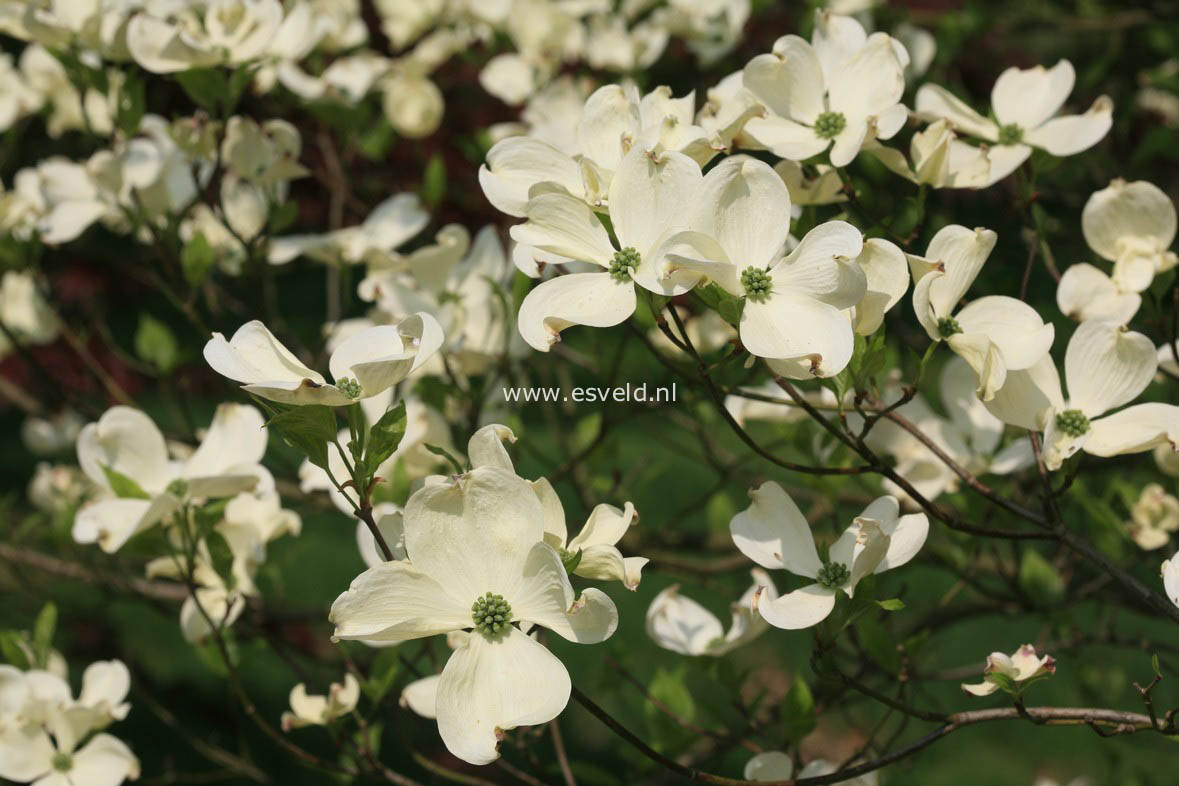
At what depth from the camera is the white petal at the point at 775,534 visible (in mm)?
804

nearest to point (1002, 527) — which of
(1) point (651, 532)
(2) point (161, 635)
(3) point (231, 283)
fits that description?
(1) point (651, 532)

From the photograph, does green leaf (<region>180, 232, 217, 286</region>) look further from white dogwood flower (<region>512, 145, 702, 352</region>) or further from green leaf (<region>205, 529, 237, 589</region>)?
white dogwood flower (<region>512, 145, 702, 352</region>)

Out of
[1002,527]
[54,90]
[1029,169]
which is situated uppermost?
[1029,169]

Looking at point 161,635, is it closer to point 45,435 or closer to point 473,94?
point 45,435

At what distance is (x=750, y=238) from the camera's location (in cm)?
75

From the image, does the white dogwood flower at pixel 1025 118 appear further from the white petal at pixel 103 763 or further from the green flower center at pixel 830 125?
the white petal at pixel 103 763

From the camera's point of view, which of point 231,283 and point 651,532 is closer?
point 651,532

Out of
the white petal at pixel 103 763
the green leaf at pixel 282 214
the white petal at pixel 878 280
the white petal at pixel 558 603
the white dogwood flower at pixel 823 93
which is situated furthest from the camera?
the green leaf at pixel 282 214

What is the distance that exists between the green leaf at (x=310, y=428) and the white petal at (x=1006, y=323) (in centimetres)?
45

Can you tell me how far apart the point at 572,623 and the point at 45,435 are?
1.42 meters

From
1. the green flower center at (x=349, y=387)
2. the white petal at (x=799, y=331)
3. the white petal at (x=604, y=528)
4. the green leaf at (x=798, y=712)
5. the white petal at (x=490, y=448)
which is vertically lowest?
the green leaf at (x=798, y=712)

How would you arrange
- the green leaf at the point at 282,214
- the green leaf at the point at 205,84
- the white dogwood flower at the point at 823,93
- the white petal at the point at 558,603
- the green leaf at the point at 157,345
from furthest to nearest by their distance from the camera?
the green leaf at the point at 157,345
the green leaf at the point at 282,214
the green leaf at the point at 205,84
the white dogwood flower at the point at 823,93
the white petal at the point at 558,603

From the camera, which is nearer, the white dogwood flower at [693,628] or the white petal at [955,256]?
the white petal at [955,256]

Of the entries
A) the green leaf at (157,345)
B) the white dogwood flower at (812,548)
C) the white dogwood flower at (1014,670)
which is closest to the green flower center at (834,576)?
the white dogwood flower at (812,548)
